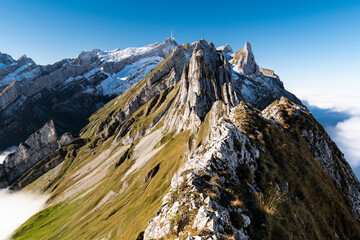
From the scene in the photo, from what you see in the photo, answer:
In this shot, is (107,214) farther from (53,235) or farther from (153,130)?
(153,130)

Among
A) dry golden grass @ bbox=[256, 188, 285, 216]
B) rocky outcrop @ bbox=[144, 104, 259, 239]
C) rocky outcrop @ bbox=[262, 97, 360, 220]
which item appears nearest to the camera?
rocky outcrop @ bbox=[144, 104, 259, 239]

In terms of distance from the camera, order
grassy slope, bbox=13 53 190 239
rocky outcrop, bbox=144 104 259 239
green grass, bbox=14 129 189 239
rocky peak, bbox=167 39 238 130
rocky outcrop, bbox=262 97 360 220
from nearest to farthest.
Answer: rocky outcrop, bbox=144 104 259 239 → rocky outcrop, bbox=262 97 360 220 → green grass, bbox=14 129 189 239 → grassy slope, bbox=13 53 190 239 → rocky peak, bbox=167 39 238 130

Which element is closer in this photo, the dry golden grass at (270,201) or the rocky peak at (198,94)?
the dry golden grass at (270,201)

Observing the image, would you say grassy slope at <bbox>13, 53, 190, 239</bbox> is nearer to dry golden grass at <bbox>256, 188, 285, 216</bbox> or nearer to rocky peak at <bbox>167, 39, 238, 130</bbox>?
rocky peak at <bbox>167, 39, 238, 130</bbox>

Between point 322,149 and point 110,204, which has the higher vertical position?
point 110,204

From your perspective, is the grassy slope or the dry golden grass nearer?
the dry golden grass

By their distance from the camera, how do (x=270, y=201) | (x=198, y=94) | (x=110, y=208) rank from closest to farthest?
(x=270, y=201) → (x=110, y=208) → (x=198, y=94)

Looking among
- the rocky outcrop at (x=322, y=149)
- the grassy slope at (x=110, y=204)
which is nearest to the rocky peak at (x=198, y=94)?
the grassy slope at (x=110, y=204)

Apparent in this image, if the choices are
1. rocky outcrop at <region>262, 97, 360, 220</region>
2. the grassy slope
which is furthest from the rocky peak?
rocky outcrop at <region>262, 97, 360, 220</region>

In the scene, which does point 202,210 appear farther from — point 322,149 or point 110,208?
point 110,208

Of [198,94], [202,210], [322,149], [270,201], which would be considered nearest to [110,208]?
[198,94]

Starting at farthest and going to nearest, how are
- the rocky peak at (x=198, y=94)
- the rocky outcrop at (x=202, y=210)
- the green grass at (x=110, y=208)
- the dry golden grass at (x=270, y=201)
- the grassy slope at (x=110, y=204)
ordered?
the rocky peak at (x=198, y=94), the grassy slope at (x=110, y=204), the green grass at (x=110, y=208), the dry golden grass at (x=270, y=201), the rocky outcrop at (x=202, y=210)

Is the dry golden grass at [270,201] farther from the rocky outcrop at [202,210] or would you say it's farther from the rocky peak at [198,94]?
the rocky peak at [198,94]

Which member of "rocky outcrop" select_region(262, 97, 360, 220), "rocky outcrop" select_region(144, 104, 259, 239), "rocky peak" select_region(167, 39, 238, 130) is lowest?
"rocky outcrop" select_region(262, 97, 360, 220)
